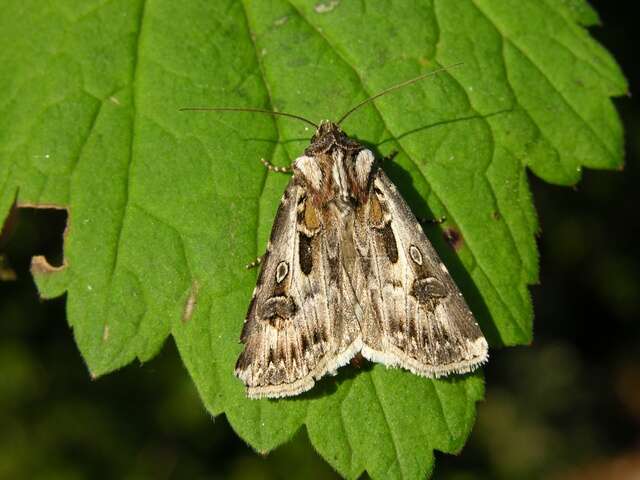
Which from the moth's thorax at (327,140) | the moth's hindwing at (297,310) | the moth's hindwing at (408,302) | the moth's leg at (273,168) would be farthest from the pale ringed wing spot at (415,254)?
the moth's leg at (273,168)

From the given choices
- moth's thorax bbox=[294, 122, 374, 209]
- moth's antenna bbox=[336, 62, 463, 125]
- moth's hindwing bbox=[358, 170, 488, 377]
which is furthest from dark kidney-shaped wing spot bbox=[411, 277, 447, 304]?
moth's antenna bbox=[336, 62, 463, 125]

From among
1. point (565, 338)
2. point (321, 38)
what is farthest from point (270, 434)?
point (565, 338)

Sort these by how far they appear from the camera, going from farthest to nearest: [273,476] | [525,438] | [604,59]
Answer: [525,438], [273,476], [604,59]

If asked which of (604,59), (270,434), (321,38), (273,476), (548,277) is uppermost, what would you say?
(604,59)

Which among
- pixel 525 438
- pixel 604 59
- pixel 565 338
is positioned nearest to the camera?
pixel 604 59

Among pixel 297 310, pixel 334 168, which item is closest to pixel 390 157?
pixel 334 168

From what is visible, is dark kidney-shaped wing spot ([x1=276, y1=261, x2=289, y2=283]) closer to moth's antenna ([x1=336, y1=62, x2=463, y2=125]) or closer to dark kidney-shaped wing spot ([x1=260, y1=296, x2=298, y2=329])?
dark kidney-shaped wing spot ([x1=260, y1=296, x2=298, y2=329])

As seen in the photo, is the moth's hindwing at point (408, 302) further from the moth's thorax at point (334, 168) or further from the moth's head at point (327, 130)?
the moth's head at point (327, 130)

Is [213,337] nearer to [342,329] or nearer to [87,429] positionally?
A: [342,329]
